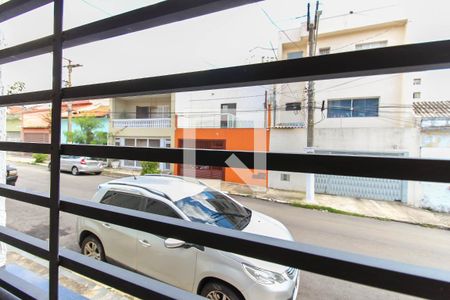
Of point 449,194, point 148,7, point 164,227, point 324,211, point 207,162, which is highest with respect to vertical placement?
point 148,7

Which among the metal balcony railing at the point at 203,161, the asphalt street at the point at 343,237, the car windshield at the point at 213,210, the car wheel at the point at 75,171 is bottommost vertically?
the asphalt street at the point at 343,237

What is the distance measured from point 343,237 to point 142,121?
932cm

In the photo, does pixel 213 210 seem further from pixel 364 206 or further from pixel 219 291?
pixel 364 206

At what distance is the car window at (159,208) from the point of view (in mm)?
2374

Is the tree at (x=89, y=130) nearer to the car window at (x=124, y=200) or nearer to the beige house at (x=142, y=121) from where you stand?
the beige house at (x=142, y=121)

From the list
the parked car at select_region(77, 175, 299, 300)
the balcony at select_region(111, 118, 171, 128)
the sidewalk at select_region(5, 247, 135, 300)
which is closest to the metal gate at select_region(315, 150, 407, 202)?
the parked car at select_region(77, 175, 299, 300)

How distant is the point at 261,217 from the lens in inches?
108

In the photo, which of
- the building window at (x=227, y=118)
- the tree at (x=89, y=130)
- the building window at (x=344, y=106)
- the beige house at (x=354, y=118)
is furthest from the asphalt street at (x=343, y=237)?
the tree at (x=89, y=130)

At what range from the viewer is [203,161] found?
54cm

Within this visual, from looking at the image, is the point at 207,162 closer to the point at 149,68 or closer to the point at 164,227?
the point at 164,227

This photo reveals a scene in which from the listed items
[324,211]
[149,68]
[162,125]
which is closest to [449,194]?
[324,211]

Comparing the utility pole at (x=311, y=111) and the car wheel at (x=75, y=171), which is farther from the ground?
the utility pole at (x=311, y=111)

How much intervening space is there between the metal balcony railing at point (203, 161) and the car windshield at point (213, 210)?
5.16 ft

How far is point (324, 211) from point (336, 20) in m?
5.92
